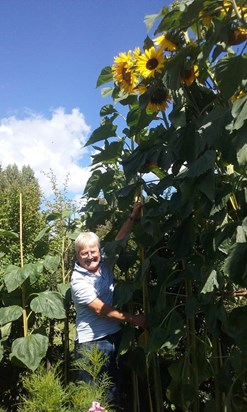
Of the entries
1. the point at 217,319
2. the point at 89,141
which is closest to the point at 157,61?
the point at 89,141

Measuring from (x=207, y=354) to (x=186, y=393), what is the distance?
277mm

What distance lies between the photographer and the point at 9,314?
2529 mm

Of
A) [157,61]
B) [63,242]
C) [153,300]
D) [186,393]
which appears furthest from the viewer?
[63,242]

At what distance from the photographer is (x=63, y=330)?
2.84 metres

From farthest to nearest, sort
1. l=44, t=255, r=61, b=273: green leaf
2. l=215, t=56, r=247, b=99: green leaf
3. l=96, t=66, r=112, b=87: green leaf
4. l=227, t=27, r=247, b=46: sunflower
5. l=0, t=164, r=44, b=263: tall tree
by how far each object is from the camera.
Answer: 1. l=0, t=164, r=44, b=263: tall tree
2. l=44, t=255, r=61, b=273: green leaf
3. l=96, t=66, r=112, b=87: green leaf
4. l=227, t=27, r=247, b=46: sunflower
5. l=215, t=56, r=247, b=99: green leaf

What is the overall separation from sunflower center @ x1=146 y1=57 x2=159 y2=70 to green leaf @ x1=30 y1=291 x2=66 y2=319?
4.37 ft

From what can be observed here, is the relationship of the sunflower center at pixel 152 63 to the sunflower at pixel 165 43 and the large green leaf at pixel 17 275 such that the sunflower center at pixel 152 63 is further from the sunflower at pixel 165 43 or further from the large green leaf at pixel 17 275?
the large green leaf at pixel 17 275

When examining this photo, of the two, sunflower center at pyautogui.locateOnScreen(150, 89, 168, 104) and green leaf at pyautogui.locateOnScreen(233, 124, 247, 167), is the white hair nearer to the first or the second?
sunflower center at pyautogui.locateOnScreen(150, 89, 168, 104)

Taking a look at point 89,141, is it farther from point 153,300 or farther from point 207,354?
point 207,354

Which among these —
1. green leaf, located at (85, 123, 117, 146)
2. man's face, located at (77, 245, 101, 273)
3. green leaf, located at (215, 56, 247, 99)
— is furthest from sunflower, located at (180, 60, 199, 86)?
man's face, located at (77, 245, 101, 273)

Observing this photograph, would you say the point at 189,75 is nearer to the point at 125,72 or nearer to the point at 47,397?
the point at 125,72

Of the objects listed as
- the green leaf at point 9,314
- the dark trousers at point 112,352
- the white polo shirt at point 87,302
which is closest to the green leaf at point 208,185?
the white polo shirt at point 87,302

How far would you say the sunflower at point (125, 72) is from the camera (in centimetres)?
199

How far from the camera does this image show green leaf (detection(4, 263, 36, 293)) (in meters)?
2.46
